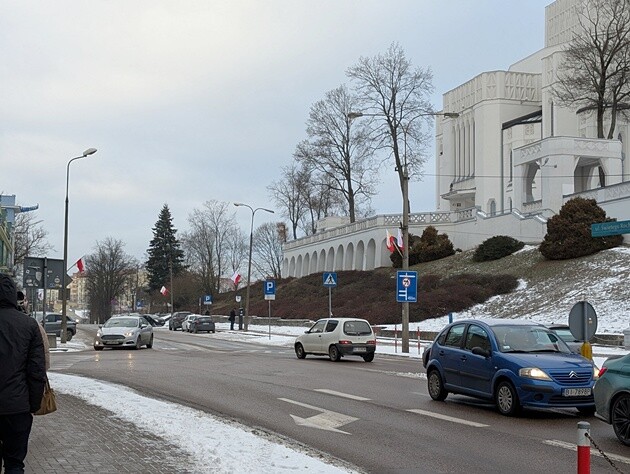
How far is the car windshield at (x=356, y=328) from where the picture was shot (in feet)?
88.4

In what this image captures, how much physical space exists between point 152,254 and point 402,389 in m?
108

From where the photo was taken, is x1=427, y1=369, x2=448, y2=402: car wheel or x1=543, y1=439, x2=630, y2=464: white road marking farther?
x1=427, y1=369, x2=448, y2=402: car wheel

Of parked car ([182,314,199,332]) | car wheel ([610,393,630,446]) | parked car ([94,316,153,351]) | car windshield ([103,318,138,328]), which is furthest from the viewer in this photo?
parked car ([182,314,199,332])

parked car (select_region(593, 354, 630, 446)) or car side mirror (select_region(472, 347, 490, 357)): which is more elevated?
car side mirror (select_region(472, 347, 490, 357))

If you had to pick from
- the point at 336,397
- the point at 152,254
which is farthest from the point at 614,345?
the point at 152,254

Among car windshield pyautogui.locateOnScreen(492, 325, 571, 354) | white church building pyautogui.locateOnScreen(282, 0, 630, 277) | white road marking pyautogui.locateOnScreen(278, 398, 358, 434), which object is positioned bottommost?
white road marking pyautogui.locateOnScreen(278, 398, 358, 434)

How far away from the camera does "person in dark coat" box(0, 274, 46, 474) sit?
5855mm

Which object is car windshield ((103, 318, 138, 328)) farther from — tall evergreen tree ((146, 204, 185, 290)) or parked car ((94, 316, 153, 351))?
tall evergreen tree ((146, 204, 185, 290))

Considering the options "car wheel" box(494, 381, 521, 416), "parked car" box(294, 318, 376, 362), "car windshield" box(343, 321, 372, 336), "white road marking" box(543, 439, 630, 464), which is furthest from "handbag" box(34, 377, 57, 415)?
"car windshield" box(343, 321, 372, 336)

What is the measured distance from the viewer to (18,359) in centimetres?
597

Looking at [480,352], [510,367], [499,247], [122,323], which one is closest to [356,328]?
[122,323]

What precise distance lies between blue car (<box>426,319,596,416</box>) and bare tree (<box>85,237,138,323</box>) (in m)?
103

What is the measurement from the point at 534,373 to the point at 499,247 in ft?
132

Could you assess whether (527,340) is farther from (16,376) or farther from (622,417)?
(16,376)
